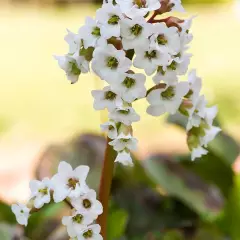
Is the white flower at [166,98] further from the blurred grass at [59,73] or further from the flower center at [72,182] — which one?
the blurred grass at [59,73]

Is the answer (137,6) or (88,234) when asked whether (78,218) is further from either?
(137,6)

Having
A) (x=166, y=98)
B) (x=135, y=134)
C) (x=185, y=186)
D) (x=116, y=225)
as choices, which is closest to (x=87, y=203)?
(x=166, y=98)

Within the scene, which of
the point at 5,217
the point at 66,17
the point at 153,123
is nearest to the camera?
the point at 5,217

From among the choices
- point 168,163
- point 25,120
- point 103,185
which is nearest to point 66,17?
point 25,120

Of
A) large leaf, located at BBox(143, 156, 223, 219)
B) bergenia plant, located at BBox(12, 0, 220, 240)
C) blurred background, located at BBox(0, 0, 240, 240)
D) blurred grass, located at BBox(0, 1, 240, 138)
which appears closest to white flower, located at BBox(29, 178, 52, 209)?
bergenia plant, located at BBox(12, 0, 220, 240)

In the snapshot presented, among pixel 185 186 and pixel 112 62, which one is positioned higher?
pixel 112 62

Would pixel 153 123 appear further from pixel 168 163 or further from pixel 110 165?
pixel 110 165

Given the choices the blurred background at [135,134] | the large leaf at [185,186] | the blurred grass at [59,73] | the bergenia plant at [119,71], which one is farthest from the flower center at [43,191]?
the blurred grass at [59,73]
